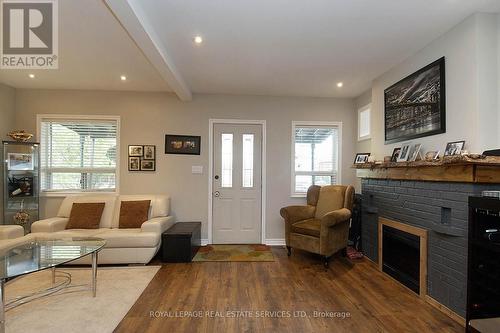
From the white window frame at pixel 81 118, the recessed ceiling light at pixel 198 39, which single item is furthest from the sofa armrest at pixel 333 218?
the white window frame at pixel 81 118

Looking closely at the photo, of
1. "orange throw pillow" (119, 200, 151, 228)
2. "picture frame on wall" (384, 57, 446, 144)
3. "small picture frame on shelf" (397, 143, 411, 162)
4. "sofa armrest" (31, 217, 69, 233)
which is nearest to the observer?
"picture frame on wall" (384, 57, 446, 144)

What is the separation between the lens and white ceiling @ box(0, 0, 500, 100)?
2.08 meters

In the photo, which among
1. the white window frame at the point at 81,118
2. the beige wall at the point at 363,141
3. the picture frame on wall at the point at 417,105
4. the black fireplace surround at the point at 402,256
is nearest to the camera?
the picture frame on wall at the point at 417,105

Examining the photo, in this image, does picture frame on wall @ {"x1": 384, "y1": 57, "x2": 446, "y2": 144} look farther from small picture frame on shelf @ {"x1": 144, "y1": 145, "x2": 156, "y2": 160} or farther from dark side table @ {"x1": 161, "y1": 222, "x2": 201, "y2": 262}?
small picture frame on shelf @ {"x1": 144, "y1": 145, "x2": 156, "y2": 160}

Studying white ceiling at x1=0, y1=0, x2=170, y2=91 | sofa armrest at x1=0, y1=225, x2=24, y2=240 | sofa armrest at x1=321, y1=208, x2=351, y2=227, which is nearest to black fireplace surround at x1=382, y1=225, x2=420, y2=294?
sofa armrest at x1=321, y1=208, x2=351, y2=227

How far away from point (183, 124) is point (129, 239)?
2.05 metres

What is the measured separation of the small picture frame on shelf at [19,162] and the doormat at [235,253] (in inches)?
118

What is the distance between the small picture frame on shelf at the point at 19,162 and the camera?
150 inches

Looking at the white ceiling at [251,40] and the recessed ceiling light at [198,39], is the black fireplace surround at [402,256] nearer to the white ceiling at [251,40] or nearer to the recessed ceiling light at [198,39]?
the white ceiling at [251,40]

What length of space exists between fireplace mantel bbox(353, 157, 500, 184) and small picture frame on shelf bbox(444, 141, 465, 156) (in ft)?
0.55

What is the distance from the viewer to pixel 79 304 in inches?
93.3

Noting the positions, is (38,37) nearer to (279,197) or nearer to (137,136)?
(137,136)

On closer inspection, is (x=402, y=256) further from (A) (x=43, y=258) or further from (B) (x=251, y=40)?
(A) (x=43, y=258)

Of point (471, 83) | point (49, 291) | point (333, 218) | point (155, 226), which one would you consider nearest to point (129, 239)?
point (155, 226)
